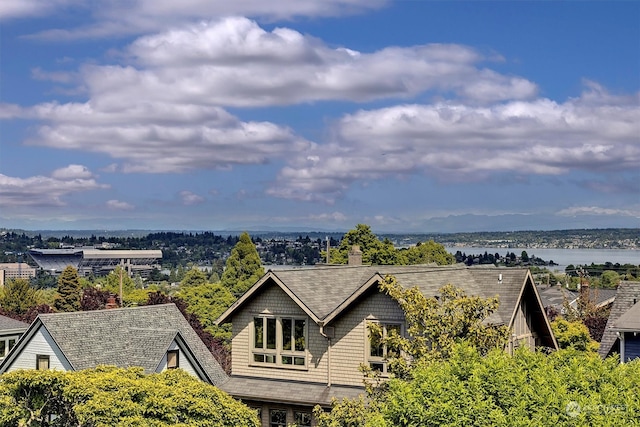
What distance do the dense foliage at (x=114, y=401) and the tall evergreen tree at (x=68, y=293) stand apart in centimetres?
5509

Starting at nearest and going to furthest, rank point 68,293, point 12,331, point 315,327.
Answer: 1. point 315,327
2. point 12,331
3. point 68,293

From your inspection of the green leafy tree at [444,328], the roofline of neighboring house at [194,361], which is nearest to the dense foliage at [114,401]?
the green leafy tree at [444,328]

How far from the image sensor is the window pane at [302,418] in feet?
118

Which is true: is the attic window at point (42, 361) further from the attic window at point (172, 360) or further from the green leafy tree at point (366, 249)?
the green leafy tree at point (366, 249)

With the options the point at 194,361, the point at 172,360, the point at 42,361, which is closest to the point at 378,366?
the point at 194,361

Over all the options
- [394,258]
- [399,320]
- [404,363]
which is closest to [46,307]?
[394,258]

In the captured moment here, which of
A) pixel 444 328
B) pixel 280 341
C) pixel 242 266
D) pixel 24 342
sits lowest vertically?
pixel 24 342

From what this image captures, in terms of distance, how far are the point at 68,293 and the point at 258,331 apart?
5474cm

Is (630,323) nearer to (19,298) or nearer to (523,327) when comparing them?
(523,327)

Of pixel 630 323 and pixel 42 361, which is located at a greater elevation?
pixel 630 323

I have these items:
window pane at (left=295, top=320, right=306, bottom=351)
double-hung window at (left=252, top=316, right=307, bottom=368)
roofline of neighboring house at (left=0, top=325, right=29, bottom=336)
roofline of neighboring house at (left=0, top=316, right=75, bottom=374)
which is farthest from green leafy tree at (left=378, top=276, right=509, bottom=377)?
roofline of neighboring house at (left=0, top=325, right=29, bottom=336)

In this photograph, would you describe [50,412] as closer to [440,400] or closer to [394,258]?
[440,400]

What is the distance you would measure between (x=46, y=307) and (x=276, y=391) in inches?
1610

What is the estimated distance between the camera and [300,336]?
37.0m
